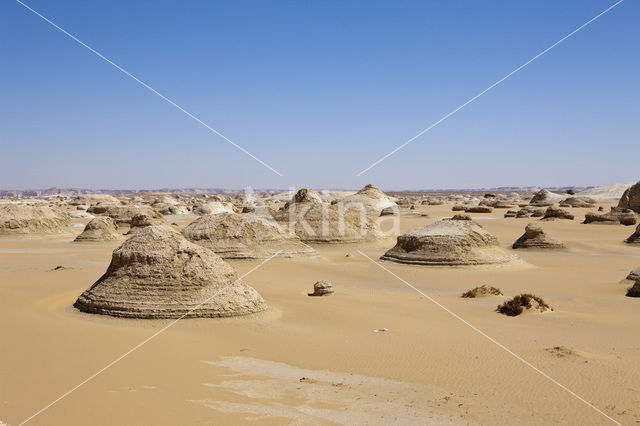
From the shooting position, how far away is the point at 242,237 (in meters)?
17.8

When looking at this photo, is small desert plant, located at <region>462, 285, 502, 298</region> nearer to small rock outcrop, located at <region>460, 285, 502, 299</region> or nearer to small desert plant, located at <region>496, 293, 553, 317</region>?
small rock outcrop, located at <region>460, 285, 502, 299</region>

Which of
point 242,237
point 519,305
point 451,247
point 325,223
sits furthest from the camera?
point 325,223

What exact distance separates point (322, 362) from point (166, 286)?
3378 millimetres

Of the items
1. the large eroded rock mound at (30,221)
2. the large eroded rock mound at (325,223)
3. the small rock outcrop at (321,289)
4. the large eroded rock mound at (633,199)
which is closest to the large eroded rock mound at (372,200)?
the large eroded rock mound at (325,223)

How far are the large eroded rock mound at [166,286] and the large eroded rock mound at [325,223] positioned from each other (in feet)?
41.4

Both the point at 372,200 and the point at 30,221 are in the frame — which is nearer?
the point at 30,221

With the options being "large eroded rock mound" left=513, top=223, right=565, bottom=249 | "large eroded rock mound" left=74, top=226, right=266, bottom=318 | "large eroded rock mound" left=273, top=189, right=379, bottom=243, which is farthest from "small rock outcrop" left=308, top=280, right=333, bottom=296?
"large eroded rock mound" left=513, top=223, right=565, bottom=249

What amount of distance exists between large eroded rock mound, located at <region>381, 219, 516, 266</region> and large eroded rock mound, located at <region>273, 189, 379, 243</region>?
4467 mm

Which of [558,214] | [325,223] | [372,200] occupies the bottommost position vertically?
[558,214]

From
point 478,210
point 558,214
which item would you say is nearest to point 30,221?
point 558,214

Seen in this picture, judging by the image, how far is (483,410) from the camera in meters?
5.46

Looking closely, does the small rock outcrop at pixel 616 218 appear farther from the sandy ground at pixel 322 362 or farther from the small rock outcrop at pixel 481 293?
the small rock outcrop at pixel 481 293

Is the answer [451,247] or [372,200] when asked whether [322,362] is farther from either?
[372,200]

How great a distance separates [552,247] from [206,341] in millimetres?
19607
